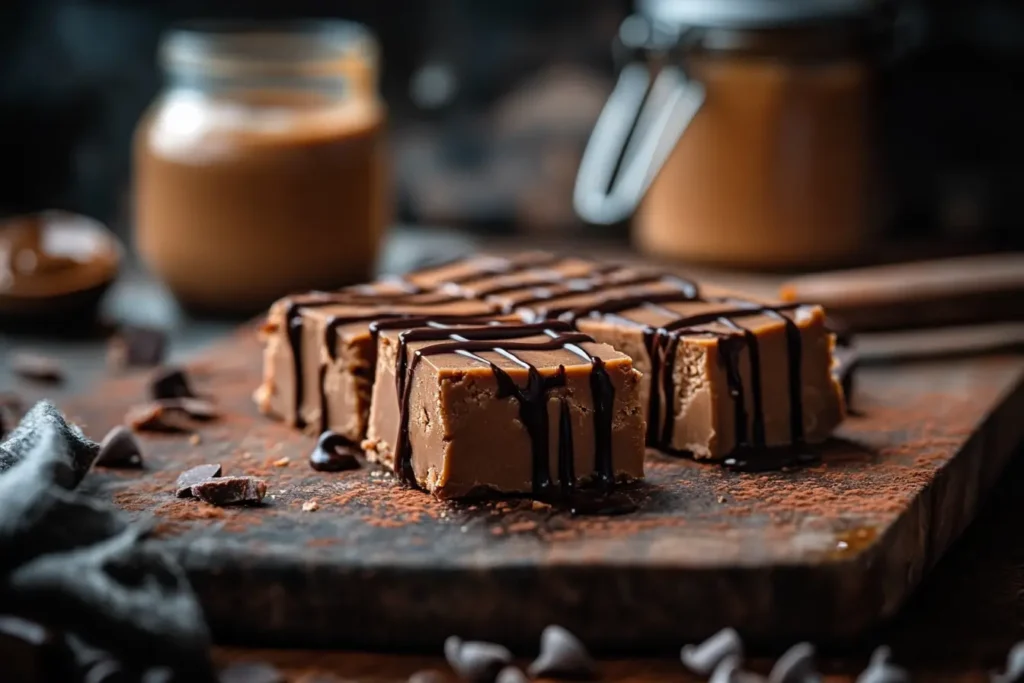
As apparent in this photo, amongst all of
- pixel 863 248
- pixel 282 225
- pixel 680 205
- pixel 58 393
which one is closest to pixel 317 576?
pixel 58 393

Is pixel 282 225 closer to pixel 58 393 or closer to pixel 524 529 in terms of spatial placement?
pixel 58 393

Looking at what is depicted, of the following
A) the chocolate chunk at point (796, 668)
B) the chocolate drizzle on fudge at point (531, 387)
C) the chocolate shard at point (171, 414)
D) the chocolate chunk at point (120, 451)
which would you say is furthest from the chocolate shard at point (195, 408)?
the chocolate chunk at point (796, 668)

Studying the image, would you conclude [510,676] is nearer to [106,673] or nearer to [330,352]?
[106,673]

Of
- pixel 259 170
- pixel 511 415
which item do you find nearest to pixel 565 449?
pixel 511 415

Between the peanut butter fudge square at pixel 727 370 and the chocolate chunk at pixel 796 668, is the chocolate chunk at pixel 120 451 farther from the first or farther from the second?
the chocolate chunk at pixel 796 668

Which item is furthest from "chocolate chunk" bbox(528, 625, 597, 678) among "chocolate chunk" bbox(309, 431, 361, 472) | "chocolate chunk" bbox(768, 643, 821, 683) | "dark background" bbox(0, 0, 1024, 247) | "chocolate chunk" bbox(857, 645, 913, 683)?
"dark background" bbox(0, 0, 1024, 247)
